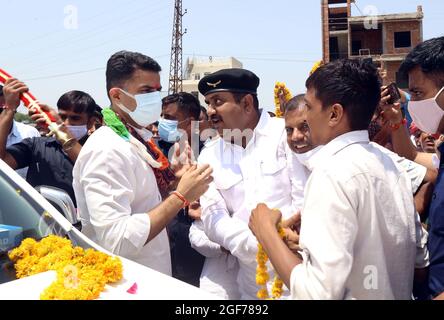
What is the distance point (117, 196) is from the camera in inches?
92.2

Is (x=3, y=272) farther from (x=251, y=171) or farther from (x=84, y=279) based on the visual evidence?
(x=251, y=171)

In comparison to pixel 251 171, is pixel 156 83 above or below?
above

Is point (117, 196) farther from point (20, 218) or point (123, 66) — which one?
point (123, 66)

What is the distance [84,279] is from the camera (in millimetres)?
1972

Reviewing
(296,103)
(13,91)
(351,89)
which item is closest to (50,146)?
(13,91)

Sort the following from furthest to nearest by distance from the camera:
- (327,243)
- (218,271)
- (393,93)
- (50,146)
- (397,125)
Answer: (50,146), (218,271), (397,125), (393,93), (327,243)

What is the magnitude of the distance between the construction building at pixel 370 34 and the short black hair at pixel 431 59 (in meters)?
28.4

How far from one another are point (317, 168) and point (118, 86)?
1.64 metres

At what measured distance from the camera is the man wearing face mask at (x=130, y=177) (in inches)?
92.0

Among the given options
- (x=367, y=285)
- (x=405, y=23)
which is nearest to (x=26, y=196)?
(x=367, y=285)

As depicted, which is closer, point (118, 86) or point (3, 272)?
point (3, 272)

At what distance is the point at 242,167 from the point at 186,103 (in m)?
2.23
